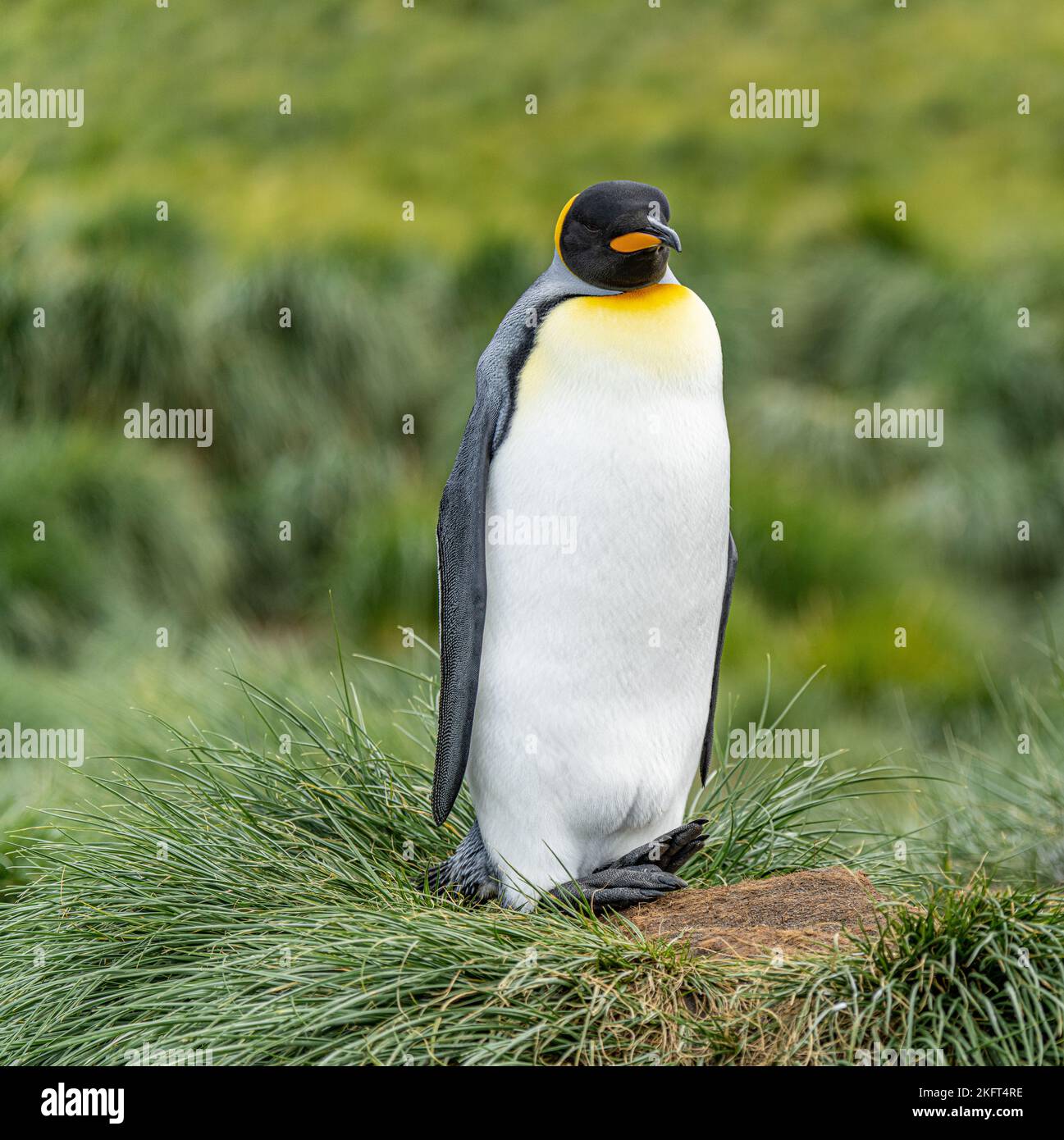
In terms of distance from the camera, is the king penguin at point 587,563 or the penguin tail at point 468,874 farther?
the penguin tail at point 468,874

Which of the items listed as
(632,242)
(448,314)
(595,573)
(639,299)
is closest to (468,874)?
(595,573)

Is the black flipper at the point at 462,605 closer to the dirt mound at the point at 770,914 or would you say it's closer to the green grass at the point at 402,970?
the green grass at the point at 402,970

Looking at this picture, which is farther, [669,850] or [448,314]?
[448,314]

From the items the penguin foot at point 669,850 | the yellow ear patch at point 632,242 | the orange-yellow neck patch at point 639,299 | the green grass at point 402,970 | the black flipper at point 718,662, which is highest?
the yellow ear patch at point 632,242

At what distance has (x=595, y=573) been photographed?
2910 millimetres

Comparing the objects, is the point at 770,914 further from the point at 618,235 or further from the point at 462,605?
the point at 618,235

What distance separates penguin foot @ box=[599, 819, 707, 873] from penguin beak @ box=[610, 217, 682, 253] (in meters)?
1.20

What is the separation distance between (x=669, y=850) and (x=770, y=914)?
266 millimetres

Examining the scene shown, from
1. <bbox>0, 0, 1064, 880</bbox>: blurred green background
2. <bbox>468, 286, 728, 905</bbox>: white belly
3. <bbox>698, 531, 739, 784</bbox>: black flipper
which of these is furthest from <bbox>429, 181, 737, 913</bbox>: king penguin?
<bbox>0, 0, 1064, 880</bbox>: blurred green background

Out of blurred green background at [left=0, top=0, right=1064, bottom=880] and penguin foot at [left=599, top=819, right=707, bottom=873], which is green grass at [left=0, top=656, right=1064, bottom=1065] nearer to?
penguin foot at [left=599, top=819, right=707, bottom=873]

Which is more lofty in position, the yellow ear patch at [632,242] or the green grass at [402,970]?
the yellow ear patch at [632,242]

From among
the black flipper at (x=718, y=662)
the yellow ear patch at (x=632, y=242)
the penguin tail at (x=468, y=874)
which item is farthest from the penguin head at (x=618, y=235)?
the penguin tail at (x=468, y=874)

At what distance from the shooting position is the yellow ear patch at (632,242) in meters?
2.84

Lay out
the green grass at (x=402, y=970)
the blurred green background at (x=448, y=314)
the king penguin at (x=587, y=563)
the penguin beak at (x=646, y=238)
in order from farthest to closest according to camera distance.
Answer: the blurred green background at (x=448, y=314), the king penguin at (x=587, y=563), the penguin beak at (x=646, y=238), the green grass at (x=402, y=970)
